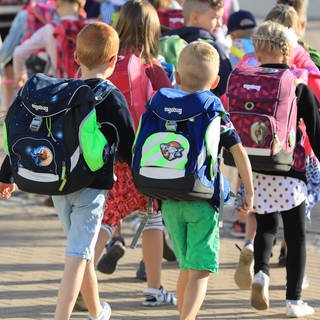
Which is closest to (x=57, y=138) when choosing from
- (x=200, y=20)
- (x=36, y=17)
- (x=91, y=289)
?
(x=91, y=289)

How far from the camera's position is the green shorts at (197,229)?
17.8 feet

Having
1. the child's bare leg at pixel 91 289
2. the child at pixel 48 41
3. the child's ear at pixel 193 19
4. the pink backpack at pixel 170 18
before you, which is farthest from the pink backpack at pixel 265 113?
the child at pixel 48 41

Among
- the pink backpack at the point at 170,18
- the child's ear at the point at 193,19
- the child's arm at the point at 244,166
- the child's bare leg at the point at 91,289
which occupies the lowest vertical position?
the child's bare leg at the point at 91,289

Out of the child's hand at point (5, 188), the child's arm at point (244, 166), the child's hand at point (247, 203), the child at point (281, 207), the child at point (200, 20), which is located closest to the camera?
the child's arm at point (244, 166)

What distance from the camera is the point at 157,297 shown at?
6.43 metres

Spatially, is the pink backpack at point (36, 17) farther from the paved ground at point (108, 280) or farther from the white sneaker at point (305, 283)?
the white sneaker at point (305, 283)

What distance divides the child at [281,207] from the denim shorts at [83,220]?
1.20 meters

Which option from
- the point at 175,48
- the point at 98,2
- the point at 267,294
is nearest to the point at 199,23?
the point at 175,48

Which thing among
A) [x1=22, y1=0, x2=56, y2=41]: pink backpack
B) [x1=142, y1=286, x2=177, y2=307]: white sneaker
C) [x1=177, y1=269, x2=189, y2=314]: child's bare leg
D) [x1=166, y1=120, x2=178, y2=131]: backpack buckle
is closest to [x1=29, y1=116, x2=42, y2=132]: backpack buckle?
[x1=166, y1=120, x2=178, y2=131]: backpack buckle

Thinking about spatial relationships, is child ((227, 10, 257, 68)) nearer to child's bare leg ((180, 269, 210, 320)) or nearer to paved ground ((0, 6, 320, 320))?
paved ground ((0, 6, 320, 320))

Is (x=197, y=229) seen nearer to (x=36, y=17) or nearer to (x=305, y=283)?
(x=305, y=283)

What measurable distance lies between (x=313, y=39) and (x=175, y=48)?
13759 mm

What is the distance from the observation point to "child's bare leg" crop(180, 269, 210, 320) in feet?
17.7

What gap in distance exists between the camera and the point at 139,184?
5.39 metres
